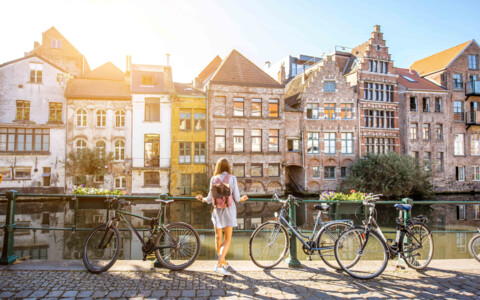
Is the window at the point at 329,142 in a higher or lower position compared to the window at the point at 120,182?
higher

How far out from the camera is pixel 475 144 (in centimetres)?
3522

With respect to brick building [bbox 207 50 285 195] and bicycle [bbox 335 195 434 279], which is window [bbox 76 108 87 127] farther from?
bicycle [bbox 335 195 434 279]

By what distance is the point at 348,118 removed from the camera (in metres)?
31.2

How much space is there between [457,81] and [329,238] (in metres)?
38.2

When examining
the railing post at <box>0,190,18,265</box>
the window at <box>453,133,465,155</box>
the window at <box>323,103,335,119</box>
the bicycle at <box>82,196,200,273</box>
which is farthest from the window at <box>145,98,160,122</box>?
the window at <box>453,133,465,155</box>

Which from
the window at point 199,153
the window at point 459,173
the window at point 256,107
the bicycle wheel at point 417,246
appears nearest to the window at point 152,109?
the window at point 199,153

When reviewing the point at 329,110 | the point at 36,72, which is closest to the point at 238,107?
the point at 329,110

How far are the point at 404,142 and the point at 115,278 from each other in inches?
1353

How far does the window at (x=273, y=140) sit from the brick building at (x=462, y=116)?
18728 mm

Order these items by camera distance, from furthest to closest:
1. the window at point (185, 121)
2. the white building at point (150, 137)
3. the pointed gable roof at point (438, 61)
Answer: the pointed gable roof at point (438, 61)
the window at point (185, 121)
the white building at point (150, 137)

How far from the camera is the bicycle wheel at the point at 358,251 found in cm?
497

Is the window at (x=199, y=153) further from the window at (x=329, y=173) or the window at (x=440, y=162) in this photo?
the window at (x=440, y=162)

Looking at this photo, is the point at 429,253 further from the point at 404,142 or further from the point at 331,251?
the point at 404,142

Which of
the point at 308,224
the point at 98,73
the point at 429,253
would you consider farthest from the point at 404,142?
the point at 98,73
